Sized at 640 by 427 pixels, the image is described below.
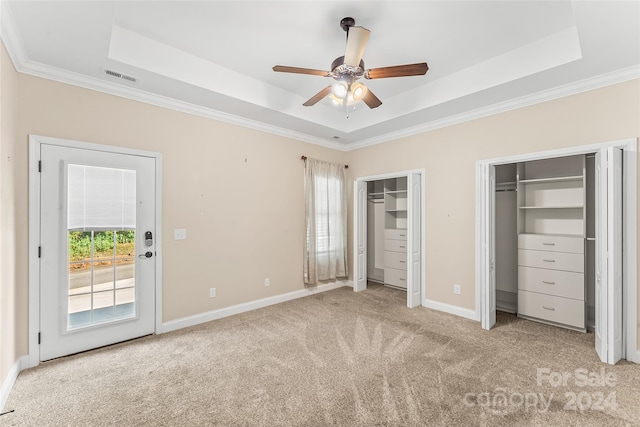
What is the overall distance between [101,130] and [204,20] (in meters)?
1.62

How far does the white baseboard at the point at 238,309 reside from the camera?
11.4ft

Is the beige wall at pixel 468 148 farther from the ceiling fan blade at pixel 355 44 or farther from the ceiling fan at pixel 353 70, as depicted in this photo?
the ceiling fan blade at pixel 355 44

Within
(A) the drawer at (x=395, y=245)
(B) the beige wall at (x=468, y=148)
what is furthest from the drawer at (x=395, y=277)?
(B) the beige wall at (x=468, y=148)

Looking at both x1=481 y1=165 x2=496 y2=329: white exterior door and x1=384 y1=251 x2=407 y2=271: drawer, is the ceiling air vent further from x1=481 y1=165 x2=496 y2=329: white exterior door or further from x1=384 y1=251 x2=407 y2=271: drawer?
x1=384 y1=251 x2=407 y2=271: drawer

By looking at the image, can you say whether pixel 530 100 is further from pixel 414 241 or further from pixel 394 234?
pixel 394 234

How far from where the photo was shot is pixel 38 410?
2057 millimetres

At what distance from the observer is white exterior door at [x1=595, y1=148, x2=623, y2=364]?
8.53 ft

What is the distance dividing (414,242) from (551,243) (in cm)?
169

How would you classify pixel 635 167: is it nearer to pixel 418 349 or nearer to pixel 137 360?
pixel 418 349

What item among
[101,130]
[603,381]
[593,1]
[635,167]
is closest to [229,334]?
[101,130]

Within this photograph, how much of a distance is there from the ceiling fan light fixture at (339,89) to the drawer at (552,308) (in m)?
3.53

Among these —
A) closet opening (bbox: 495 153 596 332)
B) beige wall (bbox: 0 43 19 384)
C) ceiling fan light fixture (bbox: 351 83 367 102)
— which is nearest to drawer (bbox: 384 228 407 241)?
closet opening (bbox: 495 153 596 332)

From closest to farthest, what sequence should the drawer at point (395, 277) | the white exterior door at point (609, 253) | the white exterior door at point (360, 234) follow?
the white exterior door at point (609, 253)
the white exterior door at point (360, 234)
the drawer at point (395, 277)

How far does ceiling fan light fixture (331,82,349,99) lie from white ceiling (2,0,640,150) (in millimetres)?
475
